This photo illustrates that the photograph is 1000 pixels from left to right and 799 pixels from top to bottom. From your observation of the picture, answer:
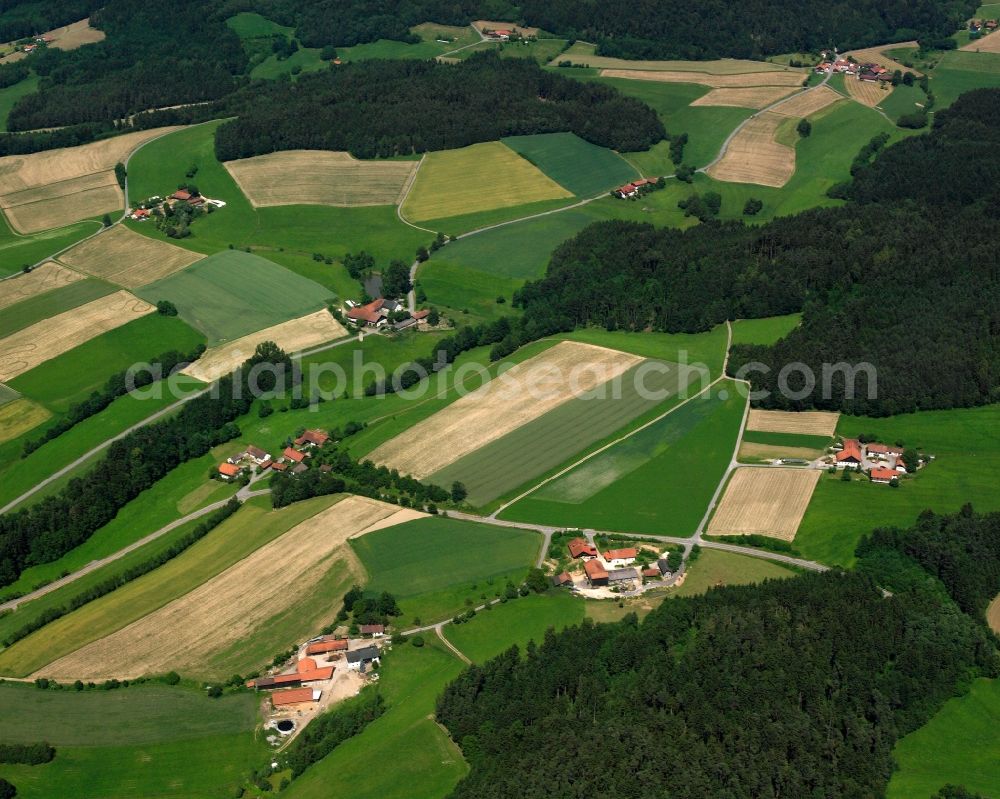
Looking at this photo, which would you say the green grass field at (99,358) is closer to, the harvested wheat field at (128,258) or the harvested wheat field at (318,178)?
the harvested wheat field at (128,258)

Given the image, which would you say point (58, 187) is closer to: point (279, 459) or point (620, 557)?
point (279, 459)

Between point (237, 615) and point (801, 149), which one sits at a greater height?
point (801, 149)

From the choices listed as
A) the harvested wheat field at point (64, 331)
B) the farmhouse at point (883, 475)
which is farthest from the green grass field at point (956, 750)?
the harvested wheat field at point (64, 331)

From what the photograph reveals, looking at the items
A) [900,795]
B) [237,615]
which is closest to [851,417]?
[900,795]

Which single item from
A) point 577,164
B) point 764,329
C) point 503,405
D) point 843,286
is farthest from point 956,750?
point 577,164

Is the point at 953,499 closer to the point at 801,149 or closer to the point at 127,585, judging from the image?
the point at 127,585

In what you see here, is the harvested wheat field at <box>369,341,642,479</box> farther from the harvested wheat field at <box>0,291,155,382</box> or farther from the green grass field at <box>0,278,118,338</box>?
the green grass field at <box>0,278,118,338</box>
